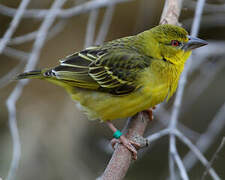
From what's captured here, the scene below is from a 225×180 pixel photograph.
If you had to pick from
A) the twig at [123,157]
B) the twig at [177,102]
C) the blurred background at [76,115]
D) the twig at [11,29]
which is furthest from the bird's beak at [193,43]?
the blurred background at [76,115]

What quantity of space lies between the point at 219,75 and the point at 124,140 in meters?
3.71

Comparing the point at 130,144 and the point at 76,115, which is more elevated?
the point at 76,115

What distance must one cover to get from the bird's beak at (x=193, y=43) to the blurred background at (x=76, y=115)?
210cm

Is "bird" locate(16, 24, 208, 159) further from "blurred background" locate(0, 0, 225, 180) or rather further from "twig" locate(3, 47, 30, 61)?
"blurred background" locate(0, 0, 225, 180)

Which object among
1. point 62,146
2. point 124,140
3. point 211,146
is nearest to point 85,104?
point 124,140

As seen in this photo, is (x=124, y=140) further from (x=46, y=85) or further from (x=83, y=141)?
(x=46, y=85)

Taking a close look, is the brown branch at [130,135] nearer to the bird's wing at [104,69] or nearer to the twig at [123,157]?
the twig at [123,157]

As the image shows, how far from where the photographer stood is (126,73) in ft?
13.5

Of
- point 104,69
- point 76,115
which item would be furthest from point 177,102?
point 76,115

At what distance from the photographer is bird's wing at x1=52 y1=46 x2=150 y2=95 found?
4.09m

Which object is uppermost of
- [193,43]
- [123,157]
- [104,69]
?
[104,69]

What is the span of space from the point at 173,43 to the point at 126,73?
1.95ft

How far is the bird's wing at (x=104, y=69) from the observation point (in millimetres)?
4086

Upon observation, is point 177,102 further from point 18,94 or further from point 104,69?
point 18,94
